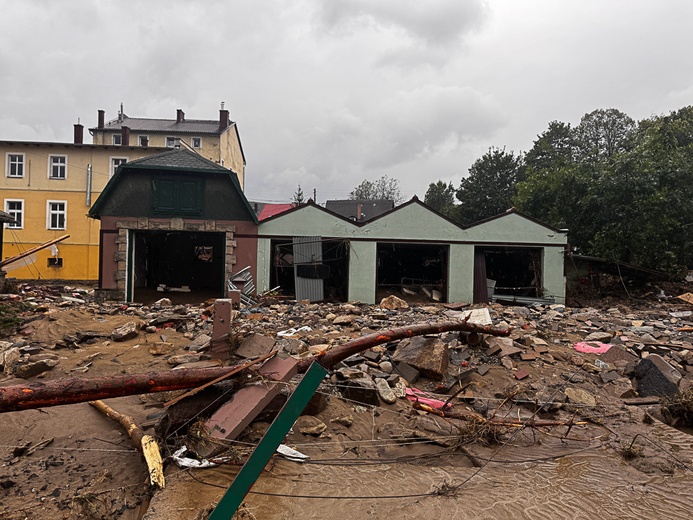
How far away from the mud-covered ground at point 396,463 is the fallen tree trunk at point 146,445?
110 millimetres

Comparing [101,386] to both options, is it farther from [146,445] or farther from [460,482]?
[460,482]

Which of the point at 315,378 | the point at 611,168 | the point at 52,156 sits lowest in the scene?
the point at 315,378

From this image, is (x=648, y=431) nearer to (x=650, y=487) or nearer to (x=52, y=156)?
(x=650, y=487)

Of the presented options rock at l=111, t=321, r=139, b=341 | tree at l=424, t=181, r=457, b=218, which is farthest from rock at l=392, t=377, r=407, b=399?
tree at l=424, t=181, r=457, b=218

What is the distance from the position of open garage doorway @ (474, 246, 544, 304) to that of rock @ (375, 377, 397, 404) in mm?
12226

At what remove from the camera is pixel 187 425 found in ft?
14.8

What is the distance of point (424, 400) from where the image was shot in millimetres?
6633

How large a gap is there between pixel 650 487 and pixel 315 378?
4506mm

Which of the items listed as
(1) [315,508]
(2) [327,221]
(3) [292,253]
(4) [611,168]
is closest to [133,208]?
(3) [292,253]

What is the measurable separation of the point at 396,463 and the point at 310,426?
1169 millimetres

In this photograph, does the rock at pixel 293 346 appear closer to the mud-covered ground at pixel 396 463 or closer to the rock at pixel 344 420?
the mud-covered ground at pixel 396 463

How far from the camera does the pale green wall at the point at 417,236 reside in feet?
55.7

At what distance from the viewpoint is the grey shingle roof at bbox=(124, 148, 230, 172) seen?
16391 mm

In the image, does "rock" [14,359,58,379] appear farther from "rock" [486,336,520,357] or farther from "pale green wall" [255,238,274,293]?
"pale green wall" [255,238,274,293]
